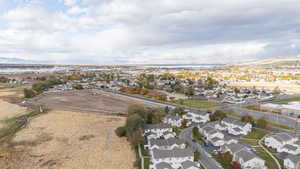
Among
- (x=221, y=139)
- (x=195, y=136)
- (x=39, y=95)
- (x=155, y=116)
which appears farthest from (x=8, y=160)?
(x=39, y=95)

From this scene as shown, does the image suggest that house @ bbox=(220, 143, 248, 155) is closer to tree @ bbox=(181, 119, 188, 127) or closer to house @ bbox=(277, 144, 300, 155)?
house @ bbox=(277, 144, 300, 155)

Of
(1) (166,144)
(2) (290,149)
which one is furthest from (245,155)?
(1) (166,144)

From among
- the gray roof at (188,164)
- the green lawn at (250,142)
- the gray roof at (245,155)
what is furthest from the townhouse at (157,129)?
the green lawn at (250,142)

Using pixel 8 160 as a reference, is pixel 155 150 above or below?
above

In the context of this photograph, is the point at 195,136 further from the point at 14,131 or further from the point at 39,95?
the point at 39,95

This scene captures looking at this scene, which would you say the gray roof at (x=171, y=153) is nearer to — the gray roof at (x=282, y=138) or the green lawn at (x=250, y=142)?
the green lawn at (x=250, y=142)

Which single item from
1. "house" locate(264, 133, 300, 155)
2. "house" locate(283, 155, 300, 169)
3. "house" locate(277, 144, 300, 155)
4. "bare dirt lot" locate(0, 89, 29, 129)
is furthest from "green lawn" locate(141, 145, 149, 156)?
"bare dirt lot" locate(0, 89, 29, 129)
